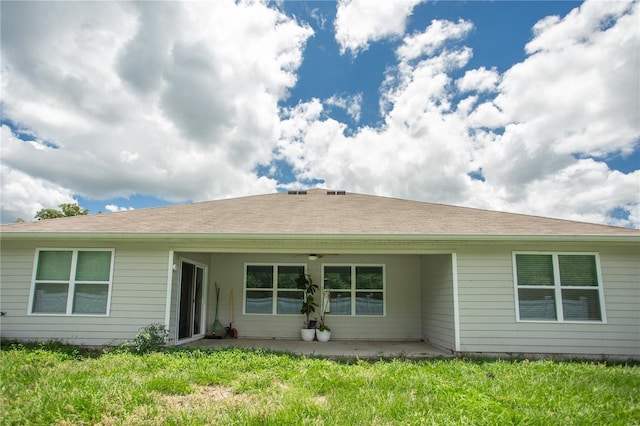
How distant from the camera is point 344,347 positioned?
8992mm

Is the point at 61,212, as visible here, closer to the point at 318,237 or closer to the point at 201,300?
the point at 201,300

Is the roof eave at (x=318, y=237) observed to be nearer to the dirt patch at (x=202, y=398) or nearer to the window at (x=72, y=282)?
the window at (x=72, y=282)

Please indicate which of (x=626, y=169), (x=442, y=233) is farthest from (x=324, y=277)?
(x=626, y=169)

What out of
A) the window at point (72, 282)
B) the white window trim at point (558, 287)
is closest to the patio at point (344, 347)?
the white window trim at point (558, 287)

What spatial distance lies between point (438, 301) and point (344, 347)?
7.83 ft

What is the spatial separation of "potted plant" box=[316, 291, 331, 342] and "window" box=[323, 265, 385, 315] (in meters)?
0.15

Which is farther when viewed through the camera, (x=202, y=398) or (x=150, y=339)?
(x=150, y=339)

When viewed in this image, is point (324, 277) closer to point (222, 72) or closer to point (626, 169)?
point (222, 72)

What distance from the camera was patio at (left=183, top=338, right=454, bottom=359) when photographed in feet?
25.9

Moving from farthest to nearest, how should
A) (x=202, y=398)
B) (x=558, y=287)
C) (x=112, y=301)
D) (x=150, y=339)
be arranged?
(x=112, y=301), (x=558, y=287), (x=150, y=339), (x=202, y=398)

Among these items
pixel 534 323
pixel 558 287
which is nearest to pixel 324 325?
pixel 534 323

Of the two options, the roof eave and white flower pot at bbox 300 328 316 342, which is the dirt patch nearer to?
the roof eave

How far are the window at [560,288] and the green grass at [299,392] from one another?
1538 millimetres

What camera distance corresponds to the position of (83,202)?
29500 mm
